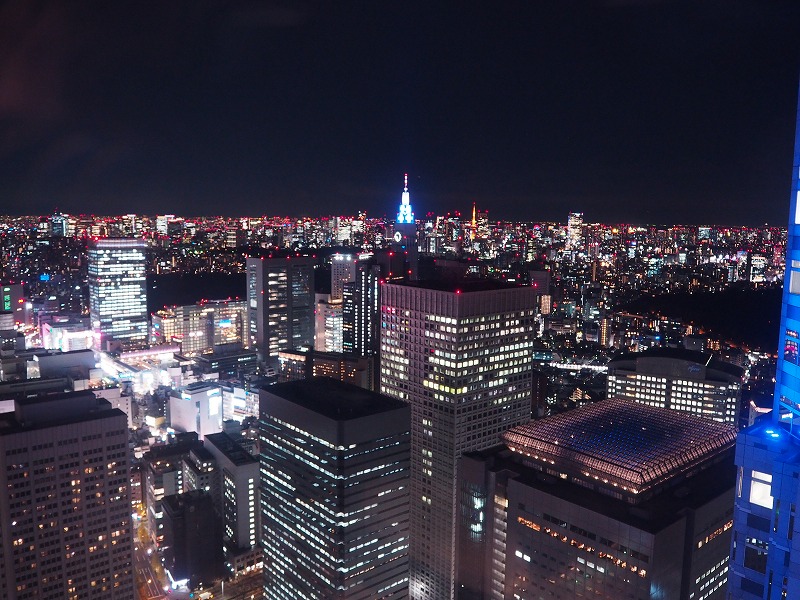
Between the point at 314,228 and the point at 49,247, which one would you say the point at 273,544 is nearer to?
the point at 49,247

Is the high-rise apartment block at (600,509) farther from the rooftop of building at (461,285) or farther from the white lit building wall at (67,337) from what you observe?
the white lit building wall at (67,337)

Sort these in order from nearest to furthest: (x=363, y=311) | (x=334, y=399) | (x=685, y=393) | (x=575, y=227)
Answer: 1. (x=334, y=399)
2. (x=685, y=393)
3. (x=363, y=311)
4. (x=575, y=227)

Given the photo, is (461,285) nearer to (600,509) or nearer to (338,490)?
(338,490)

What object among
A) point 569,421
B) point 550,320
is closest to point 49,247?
point 550,320

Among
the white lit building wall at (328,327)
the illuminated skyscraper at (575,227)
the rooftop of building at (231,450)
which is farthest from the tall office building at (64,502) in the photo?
the illuminated skyscraper at (575,227)

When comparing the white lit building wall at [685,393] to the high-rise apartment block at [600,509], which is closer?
the high-rise apartment block at [600,509]

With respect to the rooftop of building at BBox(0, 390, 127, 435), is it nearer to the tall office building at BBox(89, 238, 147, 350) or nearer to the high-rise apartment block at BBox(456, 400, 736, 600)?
the high-rise apartment block at BBox(456, 400, 736, 600)

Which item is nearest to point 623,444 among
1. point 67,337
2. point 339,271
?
point 339,271
